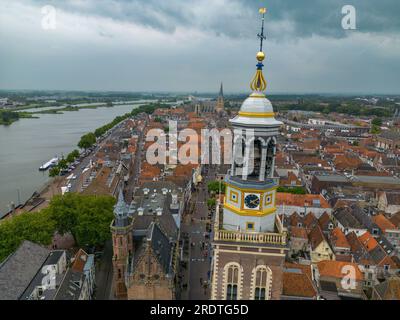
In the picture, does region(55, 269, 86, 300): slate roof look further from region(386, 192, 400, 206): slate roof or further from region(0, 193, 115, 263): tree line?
region(386, 192, 400, 206): slate roof

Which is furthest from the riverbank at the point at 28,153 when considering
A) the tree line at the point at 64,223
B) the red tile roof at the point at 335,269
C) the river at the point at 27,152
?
the red tile roof at the point at 335,269

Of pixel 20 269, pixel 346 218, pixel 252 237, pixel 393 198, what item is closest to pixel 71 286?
pixel 20 269

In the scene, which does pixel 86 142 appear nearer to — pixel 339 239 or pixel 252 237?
pixel 339 239

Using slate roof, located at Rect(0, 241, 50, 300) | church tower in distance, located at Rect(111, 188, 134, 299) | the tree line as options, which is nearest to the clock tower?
church tower in distance, located at Rect(111, 188, 134, 299)
